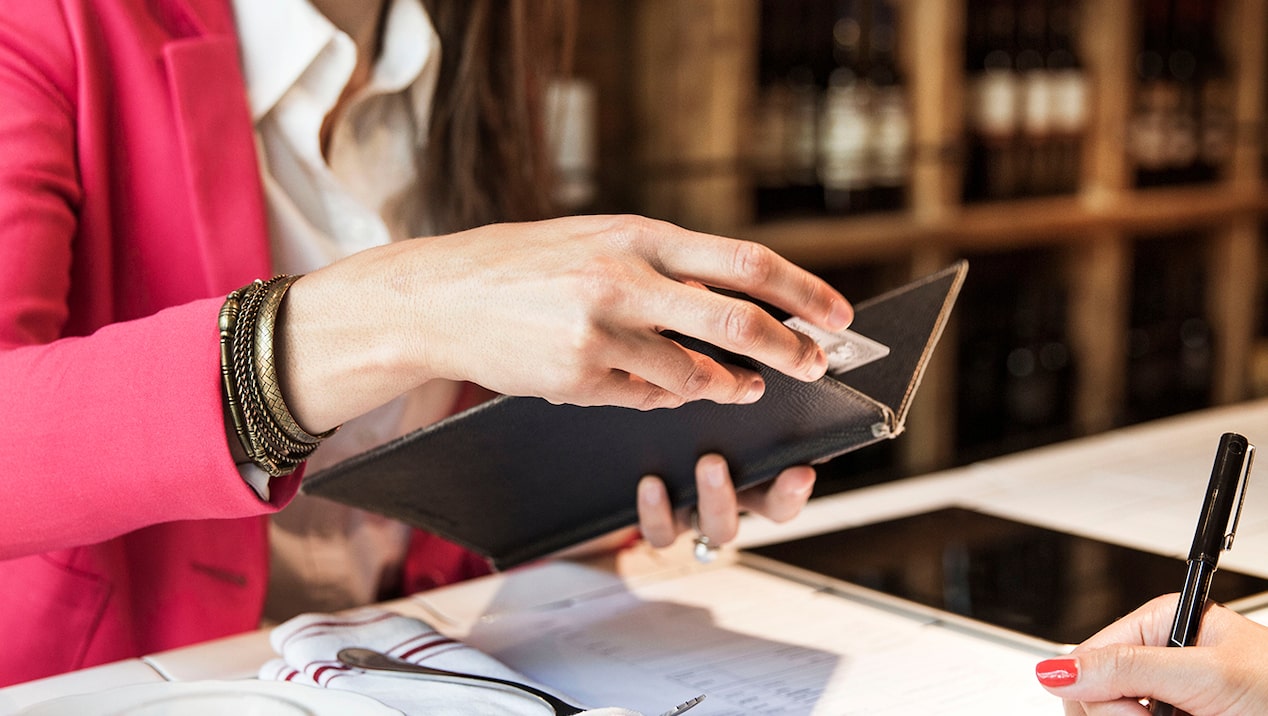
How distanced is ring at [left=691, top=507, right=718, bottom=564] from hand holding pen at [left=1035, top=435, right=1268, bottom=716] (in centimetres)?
34

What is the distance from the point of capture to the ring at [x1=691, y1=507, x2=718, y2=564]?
90 cm

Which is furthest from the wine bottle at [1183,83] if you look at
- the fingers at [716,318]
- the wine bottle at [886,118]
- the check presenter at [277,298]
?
the fingers at [716,318]

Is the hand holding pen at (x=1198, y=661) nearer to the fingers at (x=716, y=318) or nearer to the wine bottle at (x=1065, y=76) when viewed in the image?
the fingers at (x=716, y=318)

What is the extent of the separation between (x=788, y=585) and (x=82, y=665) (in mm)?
502

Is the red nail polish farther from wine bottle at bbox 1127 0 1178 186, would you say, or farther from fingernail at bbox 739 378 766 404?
wine bottle at bbox 1127 0 1178 186

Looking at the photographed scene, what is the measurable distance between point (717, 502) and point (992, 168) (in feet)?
6.26

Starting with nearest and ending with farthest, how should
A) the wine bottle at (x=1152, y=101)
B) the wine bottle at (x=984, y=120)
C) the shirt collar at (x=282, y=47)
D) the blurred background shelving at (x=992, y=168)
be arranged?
the shirt collar at (x=282, y=47), the blurred background shelving at (x=992, y=168), the wine bottle at (x=984, y=120), the wine bottle at (x=1152, y=101)

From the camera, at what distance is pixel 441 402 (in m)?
1.07

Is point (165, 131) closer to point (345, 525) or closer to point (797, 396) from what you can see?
point (345, 525)

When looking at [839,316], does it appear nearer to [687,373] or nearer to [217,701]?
[687,373]

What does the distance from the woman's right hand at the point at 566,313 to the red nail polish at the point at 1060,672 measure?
17cm

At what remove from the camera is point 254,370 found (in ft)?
2.13

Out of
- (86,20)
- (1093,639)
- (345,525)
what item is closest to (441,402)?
(345,525)

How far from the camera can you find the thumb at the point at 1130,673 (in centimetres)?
56
